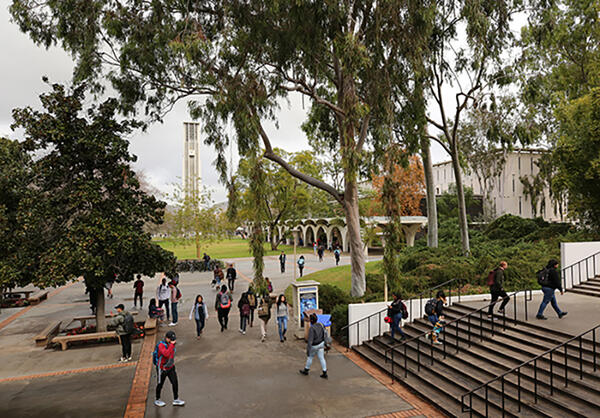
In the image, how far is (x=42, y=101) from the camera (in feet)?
35.9

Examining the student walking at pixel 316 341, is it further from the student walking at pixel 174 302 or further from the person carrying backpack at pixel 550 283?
the student walking at pixel 174 302

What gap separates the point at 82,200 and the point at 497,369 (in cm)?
1155

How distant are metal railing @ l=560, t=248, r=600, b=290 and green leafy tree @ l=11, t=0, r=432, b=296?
6.77 metres

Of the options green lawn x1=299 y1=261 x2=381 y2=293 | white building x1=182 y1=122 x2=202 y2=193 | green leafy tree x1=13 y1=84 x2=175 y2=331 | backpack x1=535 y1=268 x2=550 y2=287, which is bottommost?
green lawn x1=299 y1=261 x2=381 y2=293

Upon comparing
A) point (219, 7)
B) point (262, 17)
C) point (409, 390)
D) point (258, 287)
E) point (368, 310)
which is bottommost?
point (409, 390)

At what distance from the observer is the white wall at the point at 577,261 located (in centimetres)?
1245

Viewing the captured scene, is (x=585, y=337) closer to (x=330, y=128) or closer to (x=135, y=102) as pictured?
(x=330, y=128)

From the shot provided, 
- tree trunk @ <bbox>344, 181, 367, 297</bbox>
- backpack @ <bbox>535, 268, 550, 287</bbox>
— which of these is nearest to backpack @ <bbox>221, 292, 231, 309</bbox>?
tree trunk @ <bbox>344, 181, 367, 297</bbox>

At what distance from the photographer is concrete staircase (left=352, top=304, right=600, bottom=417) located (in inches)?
256

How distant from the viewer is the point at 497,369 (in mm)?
7875

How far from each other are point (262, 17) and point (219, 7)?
79.6 inches

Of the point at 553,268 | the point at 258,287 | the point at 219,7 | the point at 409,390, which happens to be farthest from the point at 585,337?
the point at 219,7

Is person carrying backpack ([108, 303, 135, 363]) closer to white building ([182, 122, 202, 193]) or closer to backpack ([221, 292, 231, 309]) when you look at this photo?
backpack ([221, 292, 231, 309])

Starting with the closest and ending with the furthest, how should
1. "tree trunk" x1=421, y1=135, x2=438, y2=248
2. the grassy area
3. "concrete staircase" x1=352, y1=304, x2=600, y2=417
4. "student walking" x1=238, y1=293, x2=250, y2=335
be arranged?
1. "concrete staircase" x1=352, y1=304, x2=600, y2=417
2. "student walking" x1=238, y1=293, x2=250, y2=335
3. "tree trunk" x1=421, y1=135, x2=438, y2=248
4. the grassy area
